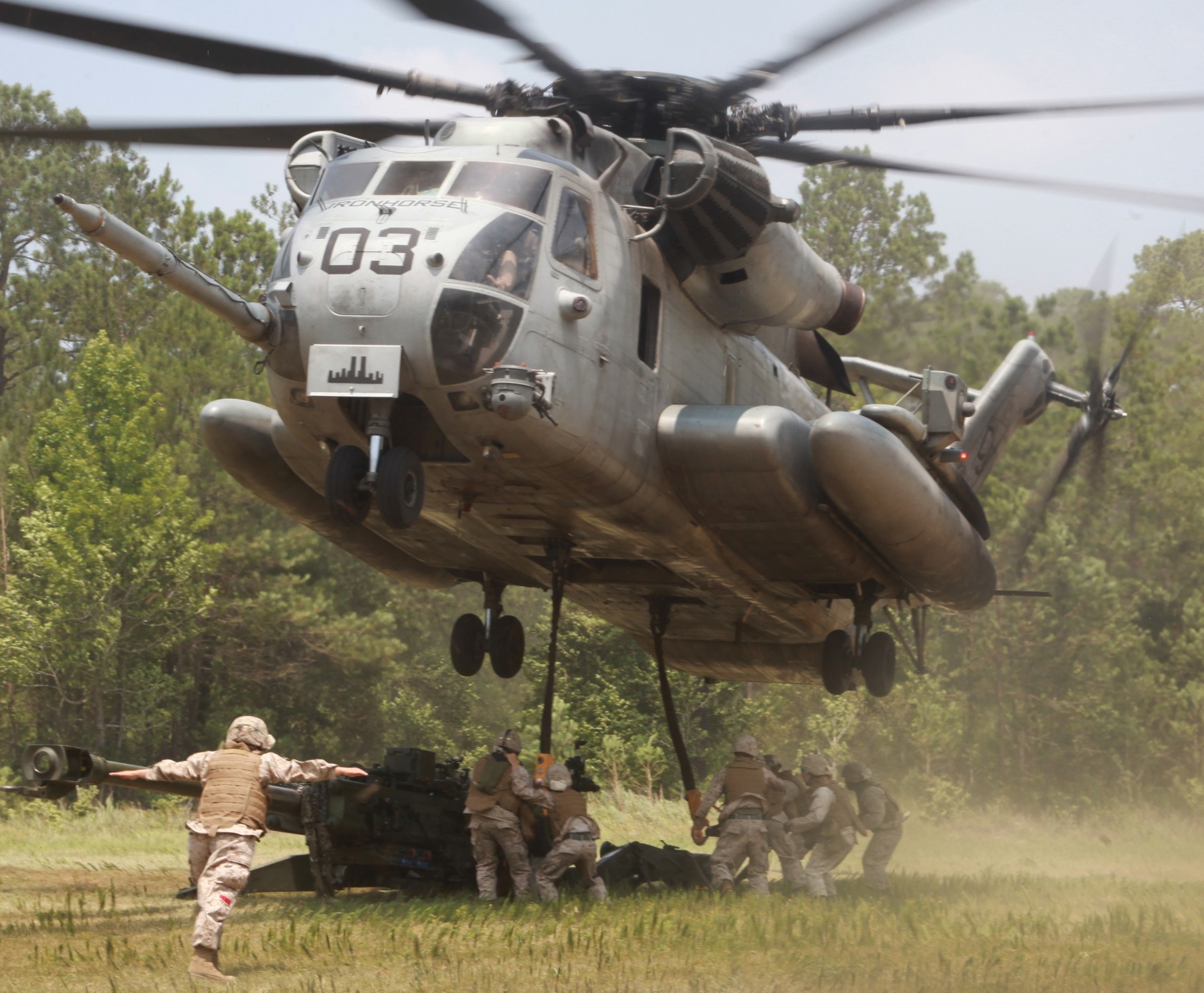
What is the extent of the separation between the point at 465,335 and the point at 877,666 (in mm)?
5637

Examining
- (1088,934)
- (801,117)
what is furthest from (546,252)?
(1088,934)

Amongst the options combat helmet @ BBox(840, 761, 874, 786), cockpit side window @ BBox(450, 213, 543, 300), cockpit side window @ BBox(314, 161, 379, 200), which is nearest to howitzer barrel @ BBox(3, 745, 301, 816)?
cockpit side window @ BBox(450, 213, 543, 300)

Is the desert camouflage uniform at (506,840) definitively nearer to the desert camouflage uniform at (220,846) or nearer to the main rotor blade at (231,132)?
the desert camouflage uniform at (220,846)

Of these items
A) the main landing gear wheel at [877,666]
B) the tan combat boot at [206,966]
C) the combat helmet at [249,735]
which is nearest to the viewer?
the tan combat boot at [206,966]

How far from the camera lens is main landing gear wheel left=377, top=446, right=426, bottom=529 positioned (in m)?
8.22

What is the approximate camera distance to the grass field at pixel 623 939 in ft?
22.2

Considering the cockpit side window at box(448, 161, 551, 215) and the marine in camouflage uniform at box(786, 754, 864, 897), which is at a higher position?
the cockpit side window at box(448, 161, 551, 215)

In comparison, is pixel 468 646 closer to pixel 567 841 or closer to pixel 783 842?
pixel 783 842

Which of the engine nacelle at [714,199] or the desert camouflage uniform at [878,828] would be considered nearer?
the engine nacelle at [714,199]

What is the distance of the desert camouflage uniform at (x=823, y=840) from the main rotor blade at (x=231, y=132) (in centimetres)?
600

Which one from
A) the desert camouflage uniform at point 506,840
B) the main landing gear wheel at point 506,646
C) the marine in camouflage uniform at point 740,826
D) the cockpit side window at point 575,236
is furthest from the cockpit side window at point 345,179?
the main landing gear wheel at point 506,646

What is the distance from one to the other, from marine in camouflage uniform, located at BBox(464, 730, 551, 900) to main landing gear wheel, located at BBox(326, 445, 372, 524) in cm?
192

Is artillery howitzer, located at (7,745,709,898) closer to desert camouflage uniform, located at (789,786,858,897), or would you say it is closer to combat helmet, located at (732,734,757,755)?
combat helmet, located at (732,734,757,755)

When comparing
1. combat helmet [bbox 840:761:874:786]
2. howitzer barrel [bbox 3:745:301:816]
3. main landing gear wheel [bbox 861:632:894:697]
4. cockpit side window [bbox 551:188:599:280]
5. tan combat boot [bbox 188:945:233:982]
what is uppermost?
cockpit side window [bbox 551:188:599:280]
